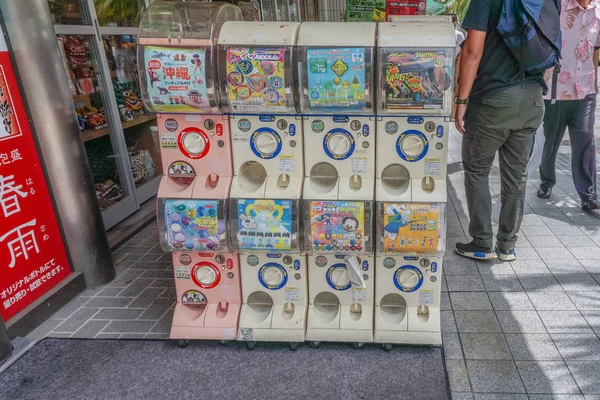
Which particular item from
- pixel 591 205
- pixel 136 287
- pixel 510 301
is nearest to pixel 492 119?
pixel 510 301

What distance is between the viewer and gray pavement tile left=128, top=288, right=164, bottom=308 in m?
3.34

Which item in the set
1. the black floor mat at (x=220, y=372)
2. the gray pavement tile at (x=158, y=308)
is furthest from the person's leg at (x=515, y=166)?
the gray pavement tile at (x=158, y=308)

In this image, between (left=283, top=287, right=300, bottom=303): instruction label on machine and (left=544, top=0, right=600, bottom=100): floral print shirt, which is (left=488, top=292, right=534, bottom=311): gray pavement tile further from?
(left=544, top=0, right=600, bottom=100): floral print shirt

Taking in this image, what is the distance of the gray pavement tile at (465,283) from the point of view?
332 centimetres

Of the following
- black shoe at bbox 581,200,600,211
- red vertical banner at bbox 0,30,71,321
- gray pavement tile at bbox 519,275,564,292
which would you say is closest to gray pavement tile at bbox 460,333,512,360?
gray pavement tile at bbox 519,275,564,292

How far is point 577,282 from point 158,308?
3091 mm

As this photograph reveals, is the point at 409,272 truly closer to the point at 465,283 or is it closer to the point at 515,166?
the point at 465,283

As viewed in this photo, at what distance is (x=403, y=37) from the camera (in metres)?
2.28

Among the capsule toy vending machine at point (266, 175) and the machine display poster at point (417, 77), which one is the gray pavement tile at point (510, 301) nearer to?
the capsule toy vending machine at point (266, 175)

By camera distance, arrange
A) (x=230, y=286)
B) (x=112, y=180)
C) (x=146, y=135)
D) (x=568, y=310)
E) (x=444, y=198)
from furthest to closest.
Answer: (x=146, y=135) → (x=112, y=180) → (x=568, y=310) → (x=230, y=286) → (x=444, y=198)

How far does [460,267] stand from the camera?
3.64 metres

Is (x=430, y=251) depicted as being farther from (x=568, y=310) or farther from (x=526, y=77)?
(x=526, y=77)

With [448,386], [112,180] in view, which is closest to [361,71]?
[448,386]

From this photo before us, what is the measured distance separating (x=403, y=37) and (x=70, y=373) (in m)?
2.67
